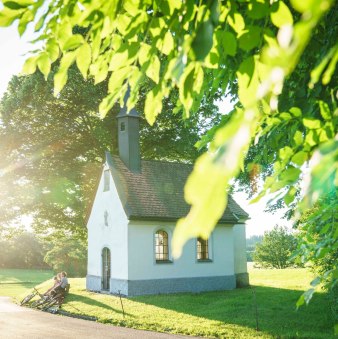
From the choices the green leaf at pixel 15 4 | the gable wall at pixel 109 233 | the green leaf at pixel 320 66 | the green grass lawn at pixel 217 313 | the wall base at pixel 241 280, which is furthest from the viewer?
the wall base at pixel 241 280

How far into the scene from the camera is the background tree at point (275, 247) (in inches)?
1652

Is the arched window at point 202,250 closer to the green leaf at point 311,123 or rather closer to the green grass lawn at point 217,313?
the green grass lawn at point 217,313

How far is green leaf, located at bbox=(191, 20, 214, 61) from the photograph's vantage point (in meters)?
1.53

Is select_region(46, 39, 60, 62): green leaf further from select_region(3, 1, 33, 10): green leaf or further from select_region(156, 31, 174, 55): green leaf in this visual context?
select_region(156, 31, 174, 55): green leaf

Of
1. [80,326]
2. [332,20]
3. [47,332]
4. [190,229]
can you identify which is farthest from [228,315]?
[190,229]

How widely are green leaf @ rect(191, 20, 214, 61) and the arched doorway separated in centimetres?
2215

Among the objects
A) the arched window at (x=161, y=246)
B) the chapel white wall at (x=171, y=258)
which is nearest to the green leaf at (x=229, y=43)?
the chapel white wall at (x=171, y=258)

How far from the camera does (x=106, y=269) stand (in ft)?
74.9

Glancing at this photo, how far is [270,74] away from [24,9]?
1.73 meters

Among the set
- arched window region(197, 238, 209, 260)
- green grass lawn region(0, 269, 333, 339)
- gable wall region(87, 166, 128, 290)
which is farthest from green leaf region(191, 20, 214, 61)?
arched window region(197, 238, 209, 260)

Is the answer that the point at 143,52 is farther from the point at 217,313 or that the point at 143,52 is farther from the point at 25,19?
the point at 217,313

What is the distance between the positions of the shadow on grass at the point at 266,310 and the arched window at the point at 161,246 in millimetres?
2368

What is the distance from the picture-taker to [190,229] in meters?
0.84

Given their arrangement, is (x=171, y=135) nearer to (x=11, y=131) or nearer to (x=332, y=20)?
(x=11, y=131)
